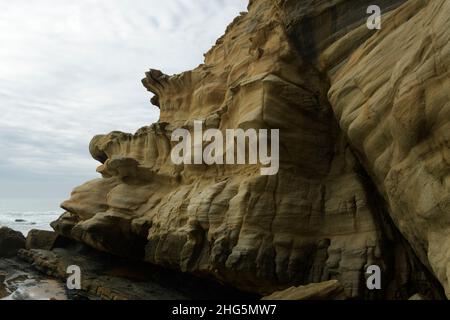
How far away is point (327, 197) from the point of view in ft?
38.2

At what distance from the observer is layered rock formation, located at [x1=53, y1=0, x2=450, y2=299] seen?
7527 millimetres

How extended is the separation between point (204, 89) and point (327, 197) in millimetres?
9132

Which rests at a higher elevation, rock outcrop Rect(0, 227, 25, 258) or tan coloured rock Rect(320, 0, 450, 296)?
tan coloured rock Rect(320, 0, 450, 296)

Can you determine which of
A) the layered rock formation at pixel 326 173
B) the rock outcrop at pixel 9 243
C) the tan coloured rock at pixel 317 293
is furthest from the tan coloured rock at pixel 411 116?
the rock outcrop at pixel 9 243

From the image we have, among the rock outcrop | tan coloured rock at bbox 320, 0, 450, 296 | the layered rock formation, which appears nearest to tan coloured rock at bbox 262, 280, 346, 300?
the layered rock formation

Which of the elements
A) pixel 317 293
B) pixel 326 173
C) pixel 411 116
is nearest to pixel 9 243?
pixel 326 173

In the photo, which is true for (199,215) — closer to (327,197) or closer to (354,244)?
(327,197)

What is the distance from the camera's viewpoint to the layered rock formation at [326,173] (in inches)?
296

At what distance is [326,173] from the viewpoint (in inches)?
476

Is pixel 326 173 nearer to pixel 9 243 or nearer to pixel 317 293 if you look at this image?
pixel 317 293

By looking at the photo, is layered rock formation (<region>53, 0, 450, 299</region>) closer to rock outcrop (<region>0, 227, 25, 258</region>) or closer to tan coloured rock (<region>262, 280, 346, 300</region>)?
tan coloured rock (<region>262, 280, 346, 300</region>)

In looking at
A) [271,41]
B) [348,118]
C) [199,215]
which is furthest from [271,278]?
[271,41]

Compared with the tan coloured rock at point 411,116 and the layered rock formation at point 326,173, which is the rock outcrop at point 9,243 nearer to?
the layered rock formation at point 326,173

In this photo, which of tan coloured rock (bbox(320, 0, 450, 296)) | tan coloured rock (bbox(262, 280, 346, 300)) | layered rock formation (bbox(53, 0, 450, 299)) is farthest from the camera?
tan coloured rock (bbox(262, 280, 346, 300))
